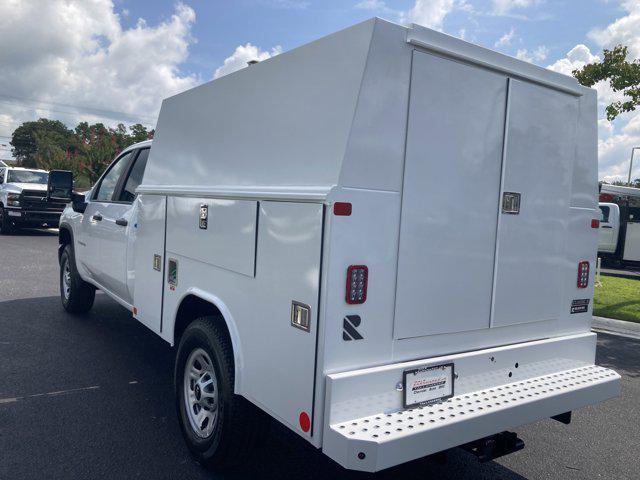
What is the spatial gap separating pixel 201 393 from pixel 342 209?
173cm

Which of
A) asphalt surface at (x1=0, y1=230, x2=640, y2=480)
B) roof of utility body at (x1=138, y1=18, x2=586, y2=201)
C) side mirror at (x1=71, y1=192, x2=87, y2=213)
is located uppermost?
roof of utility body at (x1=138, y1=18, x2=586, y2=201)

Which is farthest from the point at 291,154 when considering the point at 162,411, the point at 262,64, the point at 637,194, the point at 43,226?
the point at 637,194

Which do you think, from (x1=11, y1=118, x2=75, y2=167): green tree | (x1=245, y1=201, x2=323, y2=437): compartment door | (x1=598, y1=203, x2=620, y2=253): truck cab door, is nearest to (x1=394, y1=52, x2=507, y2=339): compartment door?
(x1=245, y1=201, x2=323, y2=437): compartment door

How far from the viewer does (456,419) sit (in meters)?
2.66

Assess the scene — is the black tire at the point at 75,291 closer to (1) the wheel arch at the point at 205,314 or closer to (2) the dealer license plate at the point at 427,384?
(1) the wheel arch at the point at 205,314

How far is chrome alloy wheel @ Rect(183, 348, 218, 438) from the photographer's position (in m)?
3.44

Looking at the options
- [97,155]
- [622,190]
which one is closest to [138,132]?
[97,155]

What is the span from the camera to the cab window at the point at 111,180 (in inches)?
228

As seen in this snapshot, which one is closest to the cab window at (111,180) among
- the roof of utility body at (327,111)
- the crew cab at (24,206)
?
the roof of utility body at (327,111)

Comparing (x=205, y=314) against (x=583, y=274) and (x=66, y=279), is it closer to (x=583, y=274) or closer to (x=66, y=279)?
(x=583, y=274)

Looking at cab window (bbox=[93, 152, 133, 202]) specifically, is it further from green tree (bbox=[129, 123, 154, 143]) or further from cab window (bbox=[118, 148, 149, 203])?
green tree (bbox=[129, 123, 154, 143])

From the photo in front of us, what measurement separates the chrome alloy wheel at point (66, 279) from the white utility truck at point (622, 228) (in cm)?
1636

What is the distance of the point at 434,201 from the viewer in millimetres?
2896

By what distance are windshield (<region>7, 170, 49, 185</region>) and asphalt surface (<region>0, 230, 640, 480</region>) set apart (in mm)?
14010
